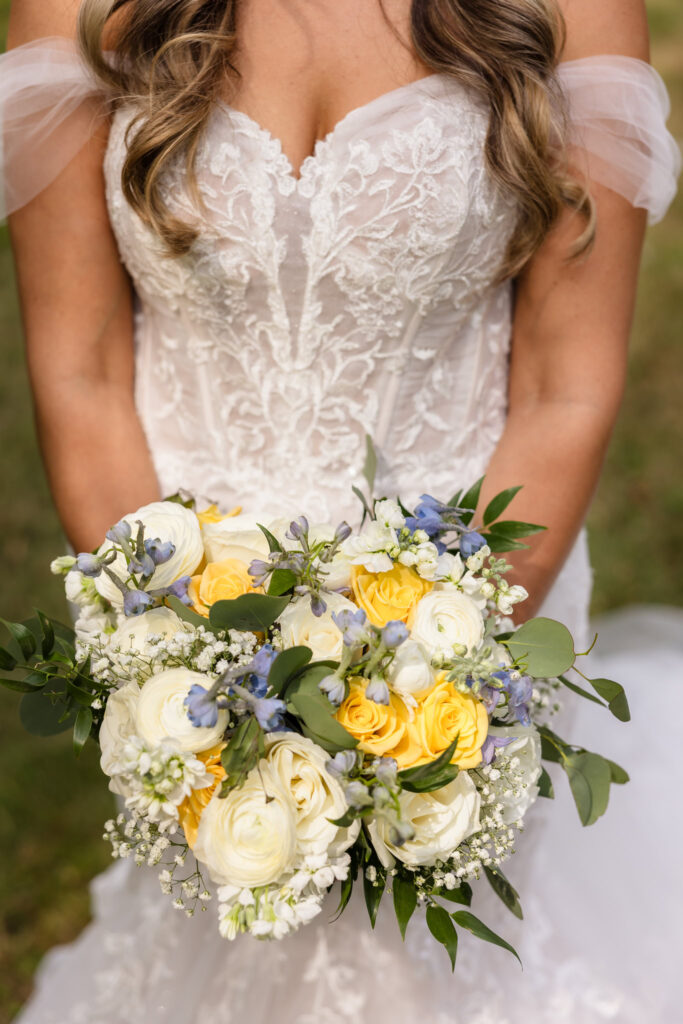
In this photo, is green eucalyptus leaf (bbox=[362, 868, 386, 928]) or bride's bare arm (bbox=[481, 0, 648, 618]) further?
bride's bare arm (bbox=[481, 0, 648, 618])

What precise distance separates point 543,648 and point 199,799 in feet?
1.61

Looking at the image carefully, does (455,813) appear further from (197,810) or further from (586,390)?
(586,390)

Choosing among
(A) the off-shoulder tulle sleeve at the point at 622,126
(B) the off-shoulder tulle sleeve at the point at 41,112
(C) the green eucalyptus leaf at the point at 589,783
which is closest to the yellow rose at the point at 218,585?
(C) the green eucalyptus leaf at the point at 589,783

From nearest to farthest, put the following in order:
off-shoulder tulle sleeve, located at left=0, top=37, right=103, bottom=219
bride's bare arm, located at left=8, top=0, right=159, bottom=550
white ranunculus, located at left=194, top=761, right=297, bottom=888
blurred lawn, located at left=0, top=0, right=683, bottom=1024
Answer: white ranunculus, located at left=194, top=761, right=297, bottom=888, off-shoulder tulle sleeve, located at left=0, top=37, right=103, bottom=219, bride's bare arm, located at left=8, top=0, right=159, bottom=550, blurred lawn, located at left=0, top=0, right=683, bottom=1024

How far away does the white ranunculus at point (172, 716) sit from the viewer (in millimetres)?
1151

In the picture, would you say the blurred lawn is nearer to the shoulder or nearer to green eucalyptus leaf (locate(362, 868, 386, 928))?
green eucalyptus leaf (locate(362, 868, 386, 928))

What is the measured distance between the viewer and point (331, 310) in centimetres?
177

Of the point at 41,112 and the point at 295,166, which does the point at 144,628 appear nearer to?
the point at 295,166

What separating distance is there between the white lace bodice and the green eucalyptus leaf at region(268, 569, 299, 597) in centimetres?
68

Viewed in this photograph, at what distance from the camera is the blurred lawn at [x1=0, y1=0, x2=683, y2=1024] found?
2986 millimetres

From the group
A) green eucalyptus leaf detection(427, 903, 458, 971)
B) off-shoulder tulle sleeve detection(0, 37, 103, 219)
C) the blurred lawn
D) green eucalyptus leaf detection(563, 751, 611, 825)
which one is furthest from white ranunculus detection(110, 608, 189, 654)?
the blurred lawn

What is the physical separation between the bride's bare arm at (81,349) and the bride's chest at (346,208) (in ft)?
0.33

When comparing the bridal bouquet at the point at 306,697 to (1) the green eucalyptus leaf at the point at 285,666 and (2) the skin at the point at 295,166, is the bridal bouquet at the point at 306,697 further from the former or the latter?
(2) the skin at the point at 295,166

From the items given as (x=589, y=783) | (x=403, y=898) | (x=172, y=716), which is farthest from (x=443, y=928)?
(x=172, y=716)
